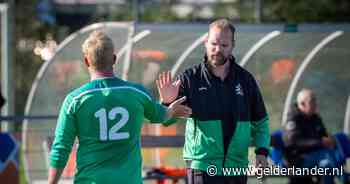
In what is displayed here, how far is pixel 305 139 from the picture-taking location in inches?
508

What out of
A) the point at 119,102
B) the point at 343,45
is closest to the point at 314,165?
the point at 343,45

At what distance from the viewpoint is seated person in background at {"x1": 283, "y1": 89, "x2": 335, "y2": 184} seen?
1277 cm

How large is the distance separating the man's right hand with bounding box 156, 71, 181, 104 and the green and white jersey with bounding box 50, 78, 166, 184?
1.83ft

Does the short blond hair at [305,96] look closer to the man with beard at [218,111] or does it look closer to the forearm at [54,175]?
the man with beard at [218,111]

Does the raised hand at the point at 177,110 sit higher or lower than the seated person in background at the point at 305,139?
higher

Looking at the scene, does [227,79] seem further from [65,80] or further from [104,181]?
[65,80]

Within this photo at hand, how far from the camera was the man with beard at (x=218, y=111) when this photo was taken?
306 inches

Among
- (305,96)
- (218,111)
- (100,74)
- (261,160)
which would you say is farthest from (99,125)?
(305,96)

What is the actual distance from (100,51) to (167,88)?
2.87 ft

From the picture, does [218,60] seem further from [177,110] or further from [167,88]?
[177,110]

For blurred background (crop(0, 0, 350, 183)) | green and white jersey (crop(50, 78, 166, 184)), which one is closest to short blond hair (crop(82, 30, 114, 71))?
green and white jersey (crop(50, 78, 166, 184))

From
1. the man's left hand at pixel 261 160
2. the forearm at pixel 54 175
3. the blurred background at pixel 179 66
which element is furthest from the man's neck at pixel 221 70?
the blurred background at pixel 179 66

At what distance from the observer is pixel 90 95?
6.77m

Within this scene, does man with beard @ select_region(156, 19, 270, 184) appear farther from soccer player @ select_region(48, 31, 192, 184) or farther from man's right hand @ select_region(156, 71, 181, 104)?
soccer player @ select_region(48, 31, 192, 184)
